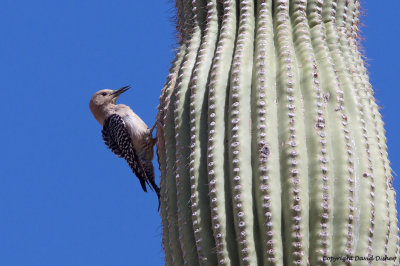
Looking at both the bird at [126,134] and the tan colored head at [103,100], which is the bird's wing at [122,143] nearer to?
the bird at [126,134]

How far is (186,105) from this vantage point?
12.0ft

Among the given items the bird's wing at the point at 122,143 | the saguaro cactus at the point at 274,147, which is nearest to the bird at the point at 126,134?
the bird's wing at the point at 122,143

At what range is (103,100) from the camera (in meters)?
6.85

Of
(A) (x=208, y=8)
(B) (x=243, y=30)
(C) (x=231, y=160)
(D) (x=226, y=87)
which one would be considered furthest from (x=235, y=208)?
(A) (x=208, y=8)

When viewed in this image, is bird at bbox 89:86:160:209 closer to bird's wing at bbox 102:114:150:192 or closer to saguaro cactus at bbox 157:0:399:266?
bird's wing at bbox 102:114:150:192

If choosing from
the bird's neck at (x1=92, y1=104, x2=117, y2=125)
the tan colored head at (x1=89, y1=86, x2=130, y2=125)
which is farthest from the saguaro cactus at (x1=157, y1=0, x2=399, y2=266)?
the tan colored head at (x1=89, y1=86, x2=130, y2=125)

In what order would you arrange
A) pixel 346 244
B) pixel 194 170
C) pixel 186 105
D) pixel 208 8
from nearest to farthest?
1. pixel 346 244
2. pixel 194 170
3. pixel 186 105
4. pixel 208 8

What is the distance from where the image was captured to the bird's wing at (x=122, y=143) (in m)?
6.19

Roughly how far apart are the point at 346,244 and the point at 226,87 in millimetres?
957

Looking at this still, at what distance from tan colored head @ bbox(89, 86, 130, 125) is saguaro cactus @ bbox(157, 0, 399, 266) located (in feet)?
9.82

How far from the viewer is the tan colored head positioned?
6.82 m

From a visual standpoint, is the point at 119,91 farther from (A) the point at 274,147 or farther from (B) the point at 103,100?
(A) the point at 274,147

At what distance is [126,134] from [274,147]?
123 inches

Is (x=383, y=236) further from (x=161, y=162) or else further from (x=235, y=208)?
(x=161, y=162)
